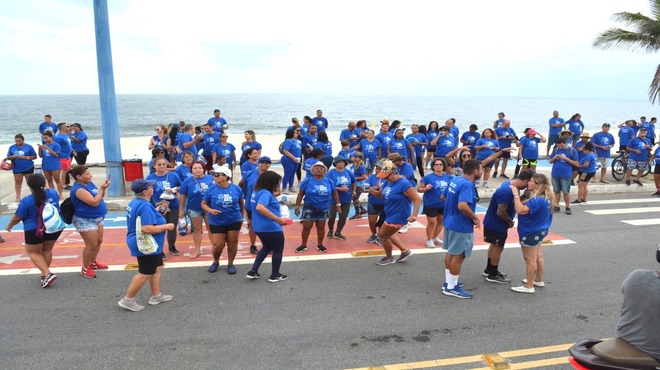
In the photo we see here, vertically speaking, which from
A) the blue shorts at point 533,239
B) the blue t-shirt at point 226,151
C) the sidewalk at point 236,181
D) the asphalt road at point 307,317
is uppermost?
the blue t-shirt at point 226,151

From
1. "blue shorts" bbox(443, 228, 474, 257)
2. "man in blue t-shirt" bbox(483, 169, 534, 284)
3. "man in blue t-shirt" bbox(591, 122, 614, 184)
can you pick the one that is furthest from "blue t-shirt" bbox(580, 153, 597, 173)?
"blue shorts" bbox(443, 228, 474, 257)

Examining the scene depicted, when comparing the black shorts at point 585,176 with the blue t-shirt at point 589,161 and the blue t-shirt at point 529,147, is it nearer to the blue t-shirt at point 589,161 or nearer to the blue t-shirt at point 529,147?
the blue t-shirt at point 589,161

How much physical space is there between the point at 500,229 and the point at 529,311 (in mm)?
1157

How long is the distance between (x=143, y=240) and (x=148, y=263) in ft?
1.07

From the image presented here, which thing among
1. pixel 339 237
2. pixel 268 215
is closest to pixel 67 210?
pixel 268 215

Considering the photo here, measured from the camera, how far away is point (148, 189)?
5.48 metres

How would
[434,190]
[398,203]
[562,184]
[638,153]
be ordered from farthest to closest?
1. [638,153]
2. [562,184]
3. [434,190]
4. [398,203]

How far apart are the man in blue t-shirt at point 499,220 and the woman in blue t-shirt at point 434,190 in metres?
1.51

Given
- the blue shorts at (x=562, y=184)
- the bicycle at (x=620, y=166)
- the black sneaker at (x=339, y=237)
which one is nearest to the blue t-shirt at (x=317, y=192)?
the black sneaker at (x=339, y=237)

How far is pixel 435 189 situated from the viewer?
26.2ft

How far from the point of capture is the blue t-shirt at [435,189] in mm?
7949

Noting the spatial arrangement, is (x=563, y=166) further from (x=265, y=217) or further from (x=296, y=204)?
(x=265, y=217)

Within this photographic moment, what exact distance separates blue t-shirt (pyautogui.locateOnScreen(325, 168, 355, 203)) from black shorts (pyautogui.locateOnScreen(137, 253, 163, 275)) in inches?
140

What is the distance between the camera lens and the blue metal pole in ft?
35.0
